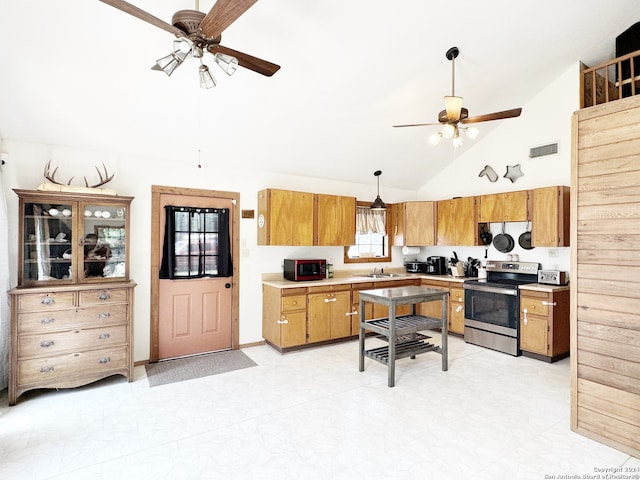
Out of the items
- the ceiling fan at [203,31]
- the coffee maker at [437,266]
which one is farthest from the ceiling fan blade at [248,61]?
the coffee maker at [437,266]

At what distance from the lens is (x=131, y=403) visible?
3111mm

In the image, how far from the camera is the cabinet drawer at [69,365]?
10.1 feet

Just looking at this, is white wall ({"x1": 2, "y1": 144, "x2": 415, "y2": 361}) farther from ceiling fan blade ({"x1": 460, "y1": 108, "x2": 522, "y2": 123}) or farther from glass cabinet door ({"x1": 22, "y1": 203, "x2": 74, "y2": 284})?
ceiling fan blade ({"x1": 460, "y1": 108, "x2": 522, "y2": 123})

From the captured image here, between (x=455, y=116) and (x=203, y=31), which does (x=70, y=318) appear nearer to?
(x=203, y=31)

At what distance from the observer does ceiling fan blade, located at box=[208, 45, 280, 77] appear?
6.78 ft

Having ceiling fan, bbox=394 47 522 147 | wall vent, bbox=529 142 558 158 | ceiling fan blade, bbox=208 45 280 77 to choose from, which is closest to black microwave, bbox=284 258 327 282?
ceiling fan, bbox=394 47 522 147

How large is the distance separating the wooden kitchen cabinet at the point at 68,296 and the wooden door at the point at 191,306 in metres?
0.57

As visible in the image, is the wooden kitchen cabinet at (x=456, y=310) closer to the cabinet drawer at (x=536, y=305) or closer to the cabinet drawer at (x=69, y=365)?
the cabinet drawer at (x=536, y=305)

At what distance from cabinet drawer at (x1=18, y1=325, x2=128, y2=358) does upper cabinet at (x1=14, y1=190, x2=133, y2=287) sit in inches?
20.3

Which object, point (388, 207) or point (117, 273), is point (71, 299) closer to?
point (117, 273)

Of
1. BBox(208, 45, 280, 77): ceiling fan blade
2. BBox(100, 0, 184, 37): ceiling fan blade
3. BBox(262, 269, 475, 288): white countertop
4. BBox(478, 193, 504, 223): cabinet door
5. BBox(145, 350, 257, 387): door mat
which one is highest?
BBox(208, 45, 280, 77): ceiling fan blade

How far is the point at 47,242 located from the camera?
3.42 m

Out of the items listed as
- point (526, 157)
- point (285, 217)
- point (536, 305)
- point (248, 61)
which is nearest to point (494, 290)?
point (536, 305)

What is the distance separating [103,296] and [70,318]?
32 centimetres
